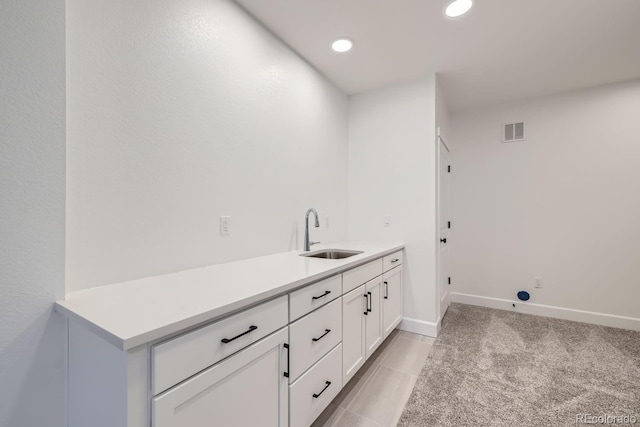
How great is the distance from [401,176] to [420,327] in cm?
145

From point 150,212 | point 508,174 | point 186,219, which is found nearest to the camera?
point 150,212

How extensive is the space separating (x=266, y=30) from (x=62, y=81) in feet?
4.53

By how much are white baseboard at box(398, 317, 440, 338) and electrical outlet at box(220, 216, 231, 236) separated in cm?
197

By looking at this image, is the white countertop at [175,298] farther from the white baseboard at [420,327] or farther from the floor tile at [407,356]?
the white baseboard at [420,327]

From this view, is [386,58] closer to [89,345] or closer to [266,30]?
[266,30]

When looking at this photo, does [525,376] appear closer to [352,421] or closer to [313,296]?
[352,421]

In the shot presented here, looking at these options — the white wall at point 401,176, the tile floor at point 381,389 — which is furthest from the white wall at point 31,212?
the white wall at point 401,176

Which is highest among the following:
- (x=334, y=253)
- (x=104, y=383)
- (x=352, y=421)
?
(x=334, y=253)

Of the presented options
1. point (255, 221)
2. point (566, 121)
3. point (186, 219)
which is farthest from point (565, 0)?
point (186, 219)

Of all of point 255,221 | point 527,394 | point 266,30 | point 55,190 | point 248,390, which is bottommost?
point 527,394

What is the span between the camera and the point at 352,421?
5.02ft

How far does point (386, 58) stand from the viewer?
233 cm

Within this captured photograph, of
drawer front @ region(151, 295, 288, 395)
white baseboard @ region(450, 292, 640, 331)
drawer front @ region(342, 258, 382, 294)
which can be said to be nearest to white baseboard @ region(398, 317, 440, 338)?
drawer front @ region(342, 258, 382, 294)

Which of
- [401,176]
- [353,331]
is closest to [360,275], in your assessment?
[353,331]
